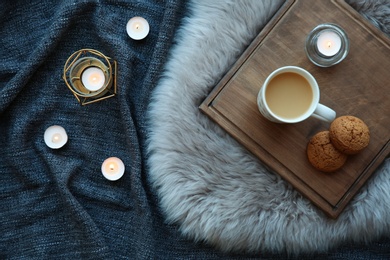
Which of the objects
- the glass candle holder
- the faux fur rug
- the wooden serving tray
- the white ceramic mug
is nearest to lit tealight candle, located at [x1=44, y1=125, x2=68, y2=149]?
the faux fur rug

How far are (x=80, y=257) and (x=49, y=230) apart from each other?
92 millimetres

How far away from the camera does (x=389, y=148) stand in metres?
0.94

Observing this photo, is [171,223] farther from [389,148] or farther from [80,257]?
[389,148]

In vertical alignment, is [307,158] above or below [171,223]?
above

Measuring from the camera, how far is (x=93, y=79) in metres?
1.04

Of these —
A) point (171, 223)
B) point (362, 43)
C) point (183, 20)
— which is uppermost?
point (362, 43)

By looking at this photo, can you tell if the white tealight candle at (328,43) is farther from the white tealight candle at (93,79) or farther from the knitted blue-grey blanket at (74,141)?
the white tealight candle at (93,79)

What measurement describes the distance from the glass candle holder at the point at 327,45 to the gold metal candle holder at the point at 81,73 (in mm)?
423

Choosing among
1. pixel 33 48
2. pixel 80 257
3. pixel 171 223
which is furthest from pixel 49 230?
pixel 33 48

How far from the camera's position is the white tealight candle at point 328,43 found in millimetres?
926

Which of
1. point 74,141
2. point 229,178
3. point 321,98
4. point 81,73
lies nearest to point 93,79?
point 81,73

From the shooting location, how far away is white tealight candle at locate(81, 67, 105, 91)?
1.04 metres

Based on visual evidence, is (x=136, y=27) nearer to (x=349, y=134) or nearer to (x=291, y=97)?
(x=291, y=97)

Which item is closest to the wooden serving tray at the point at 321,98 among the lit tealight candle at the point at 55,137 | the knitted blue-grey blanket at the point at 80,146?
the knitted blue-grey blanket at the point at 80,146
